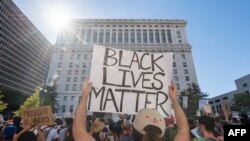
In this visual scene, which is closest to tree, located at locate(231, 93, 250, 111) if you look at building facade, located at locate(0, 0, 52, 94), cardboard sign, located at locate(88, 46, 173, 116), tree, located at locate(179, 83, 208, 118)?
tree, located at locate(179, 83, 208, 118)

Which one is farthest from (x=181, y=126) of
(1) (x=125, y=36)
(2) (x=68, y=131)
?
(1) (x=125, y=36)

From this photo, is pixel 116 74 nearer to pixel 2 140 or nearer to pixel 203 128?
pixel 203 128

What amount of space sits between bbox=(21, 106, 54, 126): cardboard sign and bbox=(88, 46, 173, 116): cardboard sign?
2.37 metres

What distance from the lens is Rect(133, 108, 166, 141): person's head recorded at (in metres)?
1.94

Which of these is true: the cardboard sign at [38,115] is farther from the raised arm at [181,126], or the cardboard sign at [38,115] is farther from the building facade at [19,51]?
the building facade at [19,51]

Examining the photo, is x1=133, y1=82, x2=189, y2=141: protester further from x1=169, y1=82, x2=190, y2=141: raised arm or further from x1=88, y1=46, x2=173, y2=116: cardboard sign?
x1=88, y1=46, x2=173, y2=116: cardboard sign

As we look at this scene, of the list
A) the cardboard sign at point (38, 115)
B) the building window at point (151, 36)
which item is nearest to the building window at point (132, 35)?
the building window at point (151, 36)

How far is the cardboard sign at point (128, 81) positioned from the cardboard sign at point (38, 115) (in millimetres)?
2369

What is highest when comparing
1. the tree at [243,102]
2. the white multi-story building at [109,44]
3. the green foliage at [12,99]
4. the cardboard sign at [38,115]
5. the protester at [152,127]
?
the white multi-story building at [109,44]

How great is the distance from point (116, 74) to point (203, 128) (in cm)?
171

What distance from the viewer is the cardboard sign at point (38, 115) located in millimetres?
5310

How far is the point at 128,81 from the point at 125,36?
244 feet

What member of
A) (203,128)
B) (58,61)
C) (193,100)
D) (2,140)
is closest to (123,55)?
(203,128)

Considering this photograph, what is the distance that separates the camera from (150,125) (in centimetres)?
198
